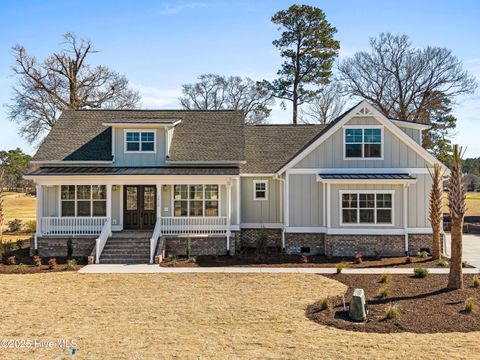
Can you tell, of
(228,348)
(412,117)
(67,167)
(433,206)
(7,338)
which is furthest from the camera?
(412,117)

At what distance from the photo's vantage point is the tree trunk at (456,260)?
12703 mm

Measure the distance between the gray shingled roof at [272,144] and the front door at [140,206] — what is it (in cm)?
467

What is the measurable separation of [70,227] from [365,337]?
1445 cm

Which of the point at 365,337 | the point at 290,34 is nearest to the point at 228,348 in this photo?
the point at 365,337

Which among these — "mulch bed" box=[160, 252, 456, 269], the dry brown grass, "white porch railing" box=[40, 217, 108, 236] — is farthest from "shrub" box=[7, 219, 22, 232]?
the dry brown grass

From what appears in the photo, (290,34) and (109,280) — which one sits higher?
(290,34)

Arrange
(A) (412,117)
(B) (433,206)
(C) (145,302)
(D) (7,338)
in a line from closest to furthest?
(D) (7,338) → (C) (145,302) → (B) (433,206) → (A) (412,117)

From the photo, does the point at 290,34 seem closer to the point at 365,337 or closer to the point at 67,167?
the point at 67,167

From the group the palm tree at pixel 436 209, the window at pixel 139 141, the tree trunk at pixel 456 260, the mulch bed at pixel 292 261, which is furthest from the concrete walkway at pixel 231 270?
the window at pixel 139 141

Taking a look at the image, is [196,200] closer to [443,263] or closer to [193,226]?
[193,226]

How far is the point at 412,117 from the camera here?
36750 mm

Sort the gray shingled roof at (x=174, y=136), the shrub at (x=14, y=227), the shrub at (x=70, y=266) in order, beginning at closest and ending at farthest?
the shrub at (x=70, y=266) → the gray shingled roof at (x=174, y=136) → the shrub at (x=14, y=227)

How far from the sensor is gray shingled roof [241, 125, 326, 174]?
21.9 metres

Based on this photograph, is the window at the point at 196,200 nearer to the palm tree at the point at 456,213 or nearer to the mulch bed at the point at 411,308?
the mulch bed at the point at 411,308
